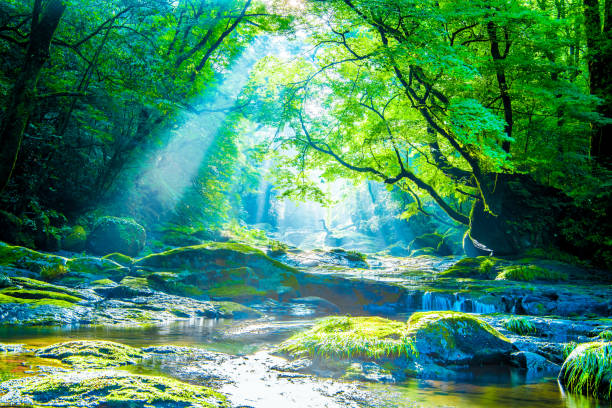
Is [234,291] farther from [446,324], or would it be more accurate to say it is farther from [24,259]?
[446,324]

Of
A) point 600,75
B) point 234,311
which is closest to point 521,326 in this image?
point 234,311

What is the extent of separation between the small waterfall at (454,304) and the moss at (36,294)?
31.0 ft

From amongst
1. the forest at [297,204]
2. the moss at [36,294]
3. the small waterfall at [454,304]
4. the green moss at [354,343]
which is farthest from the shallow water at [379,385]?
the small waterfall at [454,304]

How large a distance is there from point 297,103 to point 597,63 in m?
11.5

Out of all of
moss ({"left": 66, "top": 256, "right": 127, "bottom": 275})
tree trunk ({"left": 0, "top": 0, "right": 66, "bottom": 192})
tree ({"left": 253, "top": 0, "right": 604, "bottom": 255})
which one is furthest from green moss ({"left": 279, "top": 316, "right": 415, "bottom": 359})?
moss ({"left": 66, "top": 256, "right": 127, "bottom": 275})

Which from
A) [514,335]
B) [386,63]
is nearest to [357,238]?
[386,63]

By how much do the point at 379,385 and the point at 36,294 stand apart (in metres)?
7.16

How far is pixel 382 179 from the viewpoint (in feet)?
56.5

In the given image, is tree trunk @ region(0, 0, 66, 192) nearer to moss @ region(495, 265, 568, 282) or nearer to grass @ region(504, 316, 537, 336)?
grass @ region(504, 316, 537, 336)

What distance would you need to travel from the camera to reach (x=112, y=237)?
1485 cm

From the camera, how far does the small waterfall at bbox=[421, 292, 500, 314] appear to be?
991 cm

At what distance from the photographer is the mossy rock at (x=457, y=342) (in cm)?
493

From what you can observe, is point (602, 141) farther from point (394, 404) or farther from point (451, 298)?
point (394, 404)

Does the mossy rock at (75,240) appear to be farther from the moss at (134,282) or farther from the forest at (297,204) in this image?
the moss at (134,282)
